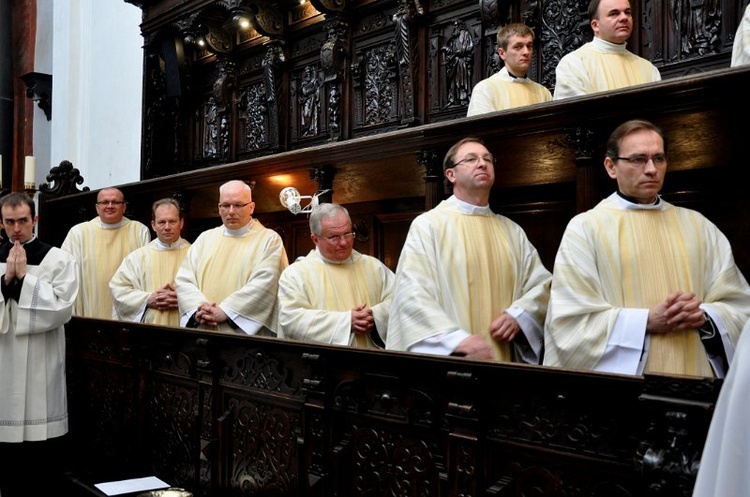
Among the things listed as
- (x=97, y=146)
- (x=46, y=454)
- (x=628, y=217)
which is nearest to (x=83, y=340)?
(x=46, y=454)

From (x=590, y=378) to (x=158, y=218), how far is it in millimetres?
4933

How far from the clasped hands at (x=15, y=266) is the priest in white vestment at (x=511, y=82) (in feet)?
10.9

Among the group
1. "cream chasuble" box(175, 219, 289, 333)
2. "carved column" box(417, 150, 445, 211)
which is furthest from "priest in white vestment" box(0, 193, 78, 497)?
"carved column" box(417, 150, 445, 211)

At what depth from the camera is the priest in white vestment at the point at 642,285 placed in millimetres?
3230

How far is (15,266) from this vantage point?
17.6ft

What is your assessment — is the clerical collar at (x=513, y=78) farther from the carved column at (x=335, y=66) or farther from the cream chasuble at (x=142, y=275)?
the cream chasuble at (x=142, y=275)

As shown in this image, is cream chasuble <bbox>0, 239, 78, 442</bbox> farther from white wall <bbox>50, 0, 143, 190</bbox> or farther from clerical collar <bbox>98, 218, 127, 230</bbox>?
white wall <bbox>50, 0, 143, 190</bbox>

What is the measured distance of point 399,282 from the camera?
4.05 m

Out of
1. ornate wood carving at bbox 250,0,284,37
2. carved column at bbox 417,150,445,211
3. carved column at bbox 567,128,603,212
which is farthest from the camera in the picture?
ornate wood carving at bbox 250,0,284,37

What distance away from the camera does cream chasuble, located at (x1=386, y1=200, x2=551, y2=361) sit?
3928mm

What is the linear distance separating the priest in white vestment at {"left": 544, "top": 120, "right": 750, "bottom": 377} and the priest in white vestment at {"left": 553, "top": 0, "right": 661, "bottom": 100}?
1424mm

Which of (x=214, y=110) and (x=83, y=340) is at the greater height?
(x=214, y=110)

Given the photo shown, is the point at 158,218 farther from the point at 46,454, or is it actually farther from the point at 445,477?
the point at 445,477

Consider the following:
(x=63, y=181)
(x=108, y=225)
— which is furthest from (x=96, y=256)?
(x=63, y=181)
